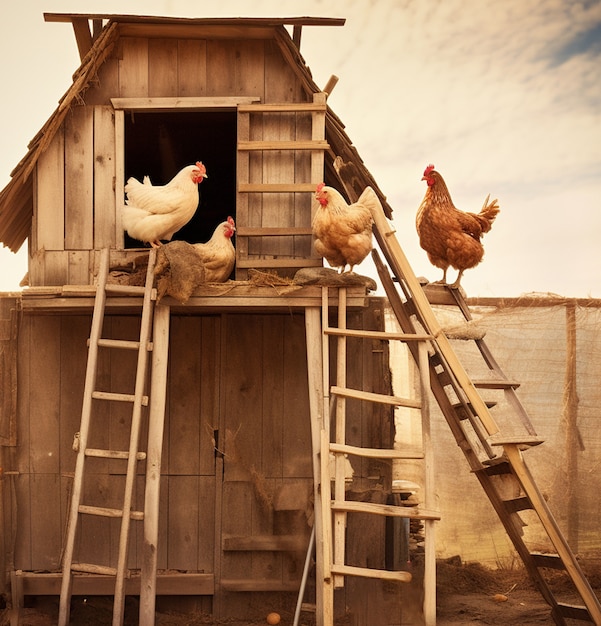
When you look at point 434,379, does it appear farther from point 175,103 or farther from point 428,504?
point 175,103

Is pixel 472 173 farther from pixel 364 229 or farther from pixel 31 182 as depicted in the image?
pixel 31 182

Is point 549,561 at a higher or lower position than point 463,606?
higher

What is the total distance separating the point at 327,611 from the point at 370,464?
86.3 inches

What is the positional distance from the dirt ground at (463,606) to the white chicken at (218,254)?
10.6 feet

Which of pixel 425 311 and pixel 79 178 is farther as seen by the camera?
pixel 79 178

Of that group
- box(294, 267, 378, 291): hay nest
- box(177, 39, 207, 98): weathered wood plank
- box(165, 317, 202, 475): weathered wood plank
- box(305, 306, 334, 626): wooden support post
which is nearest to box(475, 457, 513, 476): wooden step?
box(305, 306, 334, 626): wooden support post

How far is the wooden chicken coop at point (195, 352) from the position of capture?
23.7 ft

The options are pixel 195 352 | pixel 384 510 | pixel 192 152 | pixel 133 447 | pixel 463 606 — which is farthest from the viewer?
pixel 192 152

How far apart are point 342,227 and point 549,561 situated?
3.29 meters

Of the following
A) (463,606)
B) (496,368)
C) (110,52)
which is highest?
(110,52)

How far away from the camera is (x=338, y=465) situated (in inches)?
253

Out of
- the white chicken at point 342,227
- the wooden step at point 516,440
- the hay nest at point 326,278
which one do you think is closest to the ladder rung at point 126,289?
the hay nest at point 326,278

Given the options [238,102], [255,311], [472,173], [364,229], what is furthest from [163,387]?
[472,173]

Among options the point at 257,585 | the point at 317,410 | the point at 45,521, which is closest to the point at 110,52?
the point at 317,410
